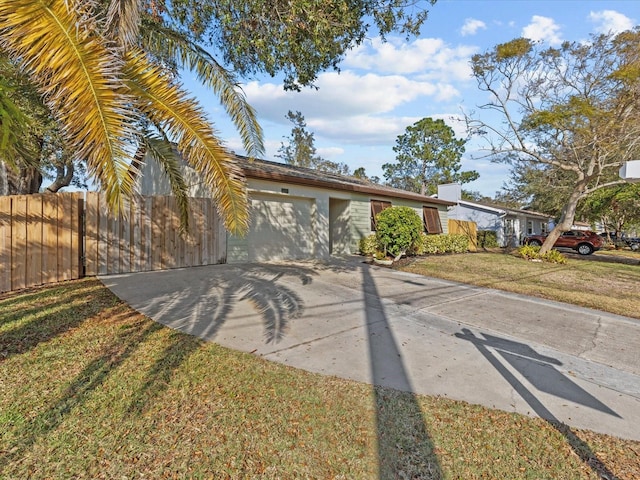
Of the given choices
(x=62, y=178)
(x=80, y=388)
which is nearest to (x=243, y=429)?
(x=80, y=388)

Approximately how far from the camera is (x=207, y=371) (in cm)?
331

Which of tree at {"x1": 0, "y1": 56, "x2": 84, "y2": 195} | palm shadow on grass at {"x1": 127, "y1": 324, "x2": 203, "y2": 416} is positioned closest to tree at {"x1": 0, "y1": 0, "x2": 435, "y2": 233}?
tree at {"x1": 0, "y1": 56, "x2": 84, "y2": 195}

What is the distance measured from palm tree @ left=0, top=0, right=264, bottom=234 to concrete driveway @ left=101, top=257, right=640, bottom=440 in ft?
6.58

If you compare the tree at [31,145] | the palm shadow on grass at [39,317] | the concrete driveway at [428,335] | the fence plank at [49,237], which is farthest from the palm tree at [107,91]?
the fence plank at [49,237]

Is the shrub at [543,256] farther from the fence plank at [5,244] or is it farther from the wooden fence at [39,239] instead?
the fence plank at [5,244]

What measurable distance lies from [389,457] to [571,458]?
1.27 metres

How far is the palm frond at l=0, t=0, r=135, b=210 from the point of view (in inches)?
107

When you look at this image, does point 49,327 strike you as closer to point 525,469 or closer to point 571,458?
point 525,469

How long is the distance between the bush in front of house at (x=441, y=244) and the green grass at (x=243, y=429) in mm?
10588

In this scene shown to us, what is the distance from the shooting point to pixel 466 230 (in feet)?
65.2

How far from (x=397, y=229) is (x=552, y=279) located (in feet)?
15.1

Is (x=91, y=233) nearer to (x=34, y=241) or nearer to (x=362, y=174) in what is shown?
(x=34, y=241)

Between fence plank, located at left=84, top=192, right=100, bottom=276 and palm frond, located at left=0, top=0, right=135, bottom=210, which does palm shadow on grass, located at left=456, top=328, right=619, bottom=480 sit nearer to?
palm frond, located at left=0, top=0, right=135, bottom=210

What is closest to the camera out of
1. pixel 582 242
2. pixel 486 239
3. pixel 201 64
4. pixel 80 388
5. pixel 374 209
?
pixel 80 388
